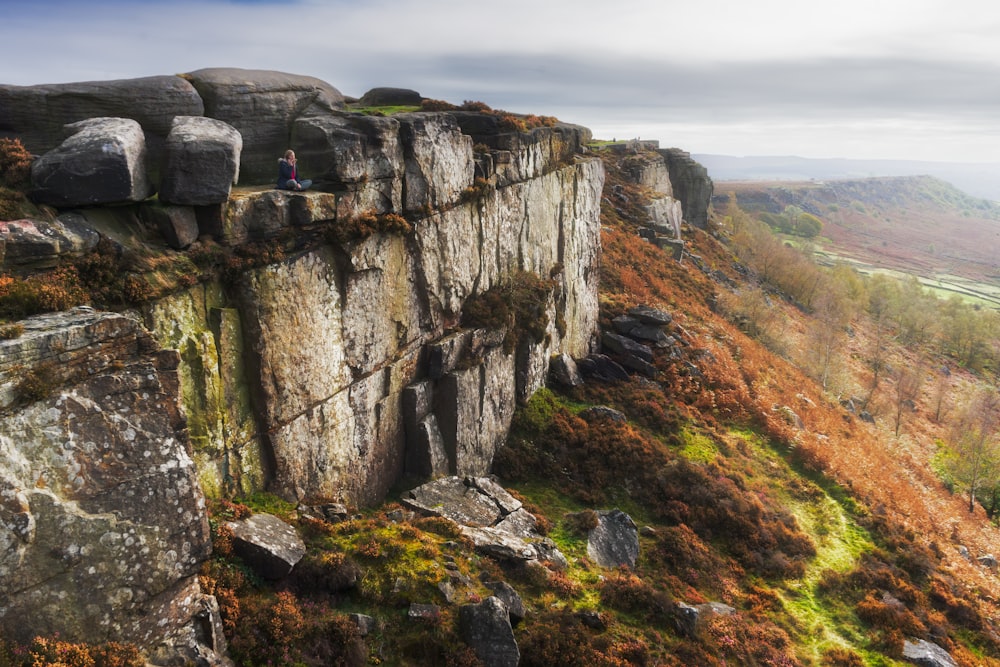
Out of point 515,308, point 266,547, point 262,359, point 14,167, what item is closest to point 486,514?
point 266,547

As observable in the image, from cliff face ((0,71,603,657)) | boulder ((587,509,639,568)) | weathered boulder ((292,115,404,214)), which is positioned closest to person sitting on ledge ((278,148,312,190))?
cliff face ((0,71,603,657))

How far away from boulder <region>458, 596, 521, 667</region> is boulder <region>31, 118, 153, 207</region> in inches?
463

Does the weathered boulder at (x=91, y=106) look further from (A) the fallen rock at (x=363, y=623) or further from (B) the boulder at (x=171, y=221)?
(A) the fallen rock at (x=363, y=623)

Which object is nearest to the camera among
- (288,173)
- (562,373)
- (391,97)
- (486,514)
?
(288,173)

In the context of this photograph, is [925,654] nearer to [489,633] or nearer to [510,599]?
[510,599]

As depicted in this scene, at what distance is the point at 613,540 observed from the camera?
67.8ft

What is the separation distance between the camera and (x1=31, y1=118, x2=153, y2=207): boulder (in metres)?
11.0

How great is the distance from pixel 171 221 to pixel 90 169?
1.78 metres

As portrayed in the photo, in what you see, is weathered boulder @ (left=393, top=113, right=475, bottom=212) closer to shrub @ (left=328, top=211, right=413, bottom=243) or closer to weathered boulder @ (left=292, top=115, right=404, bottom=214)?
weathered boulder @ (left=292, top=115, right=404, bottom=214)

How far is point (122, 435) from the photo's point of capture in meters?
9.18

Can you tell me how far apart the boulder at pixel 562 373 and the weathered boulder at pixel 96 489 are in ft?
71.7

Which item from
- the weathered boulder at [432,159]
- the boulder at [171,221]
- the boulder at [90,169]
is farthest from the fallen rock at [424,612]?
the weathered boulder at [432,159]

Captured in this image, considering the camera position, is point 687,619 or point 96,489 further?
point 687,619

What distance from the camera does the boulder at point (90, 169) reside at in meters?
11.0
